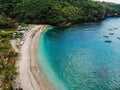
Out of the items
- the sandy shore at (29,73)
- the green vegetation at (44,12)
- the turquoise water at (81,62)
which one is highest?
the green vegetation at (44,12)

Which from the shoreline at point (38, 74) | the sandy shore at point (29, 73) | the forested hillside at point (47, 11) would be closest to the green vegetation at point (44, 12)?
the forested hillside at point (47, 11)

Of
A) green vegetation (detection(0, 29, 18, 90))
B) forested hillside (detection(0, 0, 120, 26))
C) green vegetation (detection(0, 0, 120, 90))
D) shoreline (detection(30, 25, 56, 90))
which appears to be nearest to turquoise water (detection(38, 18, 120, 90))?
shoreline (detection(30, 25, 56, 90))

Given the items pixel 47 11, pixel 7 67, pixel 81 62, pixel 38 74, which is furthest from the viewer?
pixel 47 11

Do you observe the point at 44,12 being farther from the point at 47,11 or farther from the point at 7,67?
the point at 7,67

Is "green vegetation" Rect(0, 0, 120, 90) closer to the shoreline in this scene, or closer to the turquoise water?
the turquoise water

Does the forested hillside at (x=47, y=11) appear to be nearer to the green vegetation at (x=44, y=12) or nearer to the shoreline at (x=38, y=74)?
the green vegetation at (x=44, y=12)

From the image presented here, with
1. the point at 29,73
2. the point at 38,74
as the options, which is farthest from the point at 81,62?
the point at 29,73
